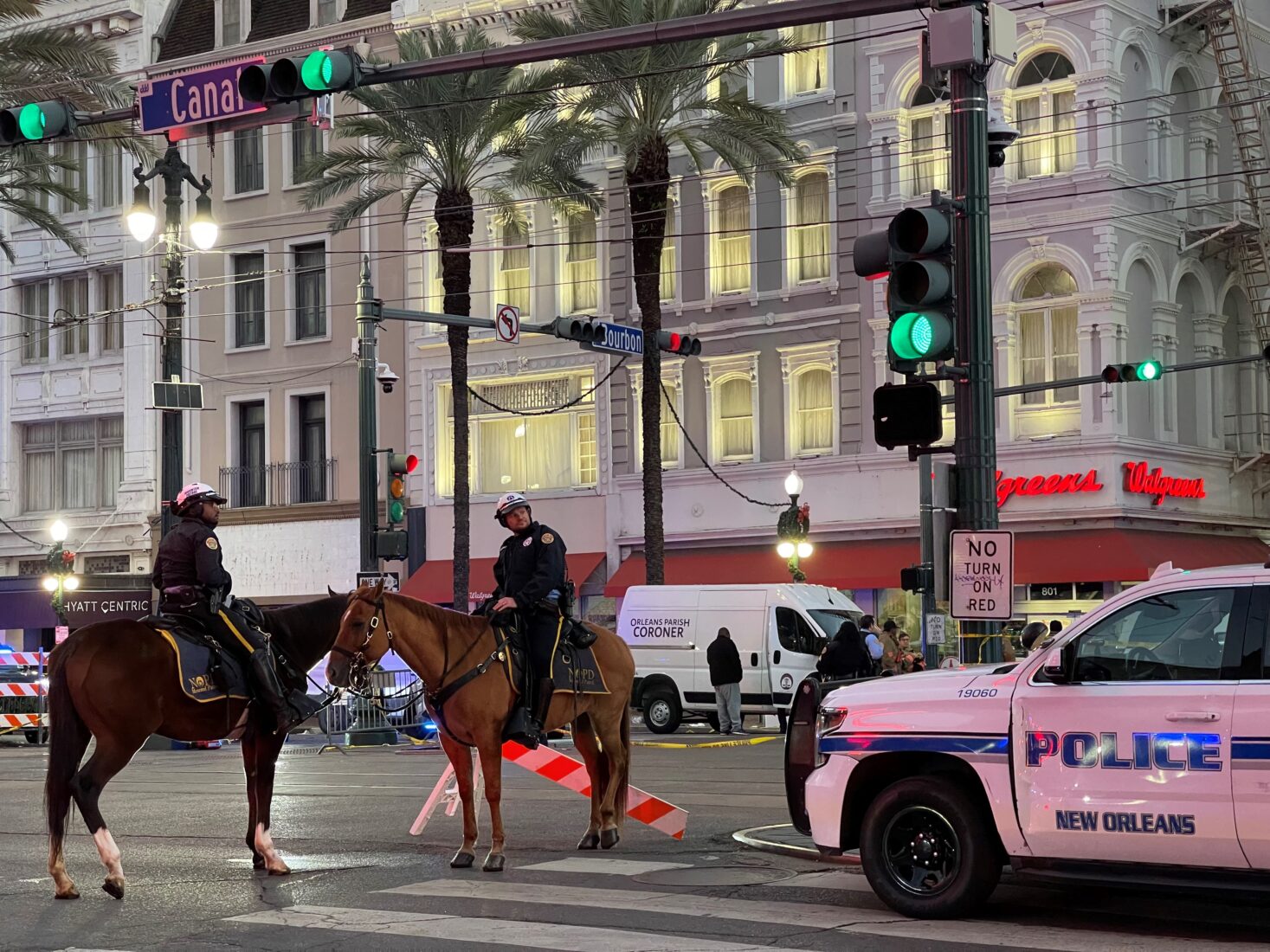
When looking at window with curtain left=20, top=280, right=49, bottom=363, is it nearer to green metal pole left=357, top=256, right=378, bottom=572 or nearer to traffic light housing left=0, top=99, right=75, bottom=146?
green metal pole left=357, top=256, right=378, bottom=572

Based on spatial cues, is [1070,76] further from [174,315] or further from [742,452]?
[174,315]

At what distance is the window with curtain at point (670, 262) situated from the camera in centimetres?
4272

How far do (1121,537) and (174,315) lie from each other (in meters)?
19.2

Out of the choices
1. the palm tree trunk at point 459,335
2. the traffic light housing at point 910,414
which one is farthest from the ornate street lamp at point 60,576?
the traffic light housing at point 910,414

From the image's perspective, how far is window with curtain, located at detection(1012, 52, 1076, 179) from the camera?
123ft

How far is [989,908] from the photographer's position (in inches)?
404

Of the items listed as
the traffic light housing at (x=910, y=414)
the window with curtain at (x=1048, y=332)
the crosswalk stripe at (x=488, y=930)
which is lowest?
the crosswalk stripe at (x=488, y=930)

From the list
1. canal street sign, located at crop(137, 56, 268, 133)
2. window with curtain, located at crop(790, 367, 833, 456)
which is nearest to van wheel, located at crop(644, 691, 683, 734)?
window with curtain, located at crop(790, 367, 833, 456)


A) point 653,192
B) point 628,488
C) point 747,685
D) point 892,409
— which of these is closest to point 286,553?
point 628,488

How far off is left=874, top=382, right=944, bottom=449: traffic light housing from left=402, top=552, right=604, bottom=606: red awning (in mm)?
30791

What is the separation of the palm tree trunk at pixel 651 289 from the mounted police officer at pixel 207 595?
2455 cm

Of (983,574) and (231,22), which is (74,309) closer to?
(231,22)

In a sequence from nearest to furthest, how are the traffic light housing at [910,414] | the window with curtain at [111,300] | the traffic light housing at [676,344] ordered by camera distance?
1. the traffic light housing at [910,414]
2. the traffic light housing at [676,344]
3. the window with curtain at [111,300]

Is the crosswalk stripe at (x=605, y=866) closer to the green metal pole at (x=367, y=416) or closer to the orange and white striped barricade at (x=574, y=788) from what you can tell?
the orange and white striped barricade at (x=574, y=788)
